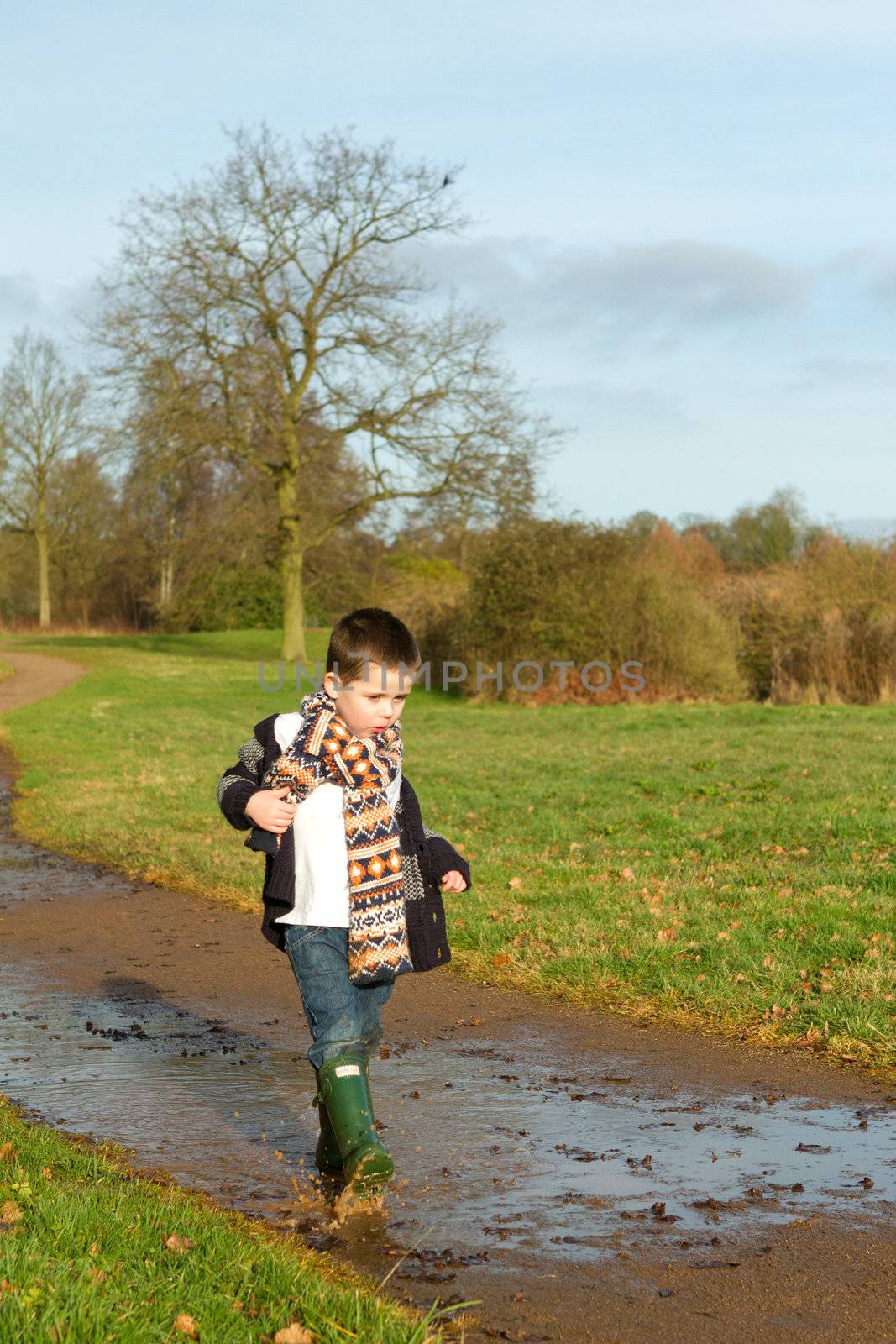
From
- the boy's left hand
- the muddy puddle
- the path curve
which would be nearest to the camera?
the muddy puddle

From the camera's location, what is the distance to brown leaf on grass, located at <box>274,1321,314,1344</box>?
280cm

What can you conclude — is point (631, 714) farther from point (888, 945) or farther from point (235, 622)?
point (235, 622)

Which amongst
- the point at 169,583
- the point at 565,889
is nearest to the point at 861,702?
the point at 565,889

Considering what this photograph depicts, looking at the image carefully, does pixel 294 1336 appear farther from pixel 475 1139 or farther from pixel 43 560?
pixel 43 560

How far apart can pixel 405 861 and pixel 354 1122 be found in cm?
75

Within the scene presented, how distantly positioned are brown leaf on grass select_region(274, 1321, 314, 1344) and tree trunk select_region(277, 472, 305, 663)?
33999 mm

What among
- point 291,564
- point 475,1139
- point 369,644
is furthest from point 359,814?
point 291,564

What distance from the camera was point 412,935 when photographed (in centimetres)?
409

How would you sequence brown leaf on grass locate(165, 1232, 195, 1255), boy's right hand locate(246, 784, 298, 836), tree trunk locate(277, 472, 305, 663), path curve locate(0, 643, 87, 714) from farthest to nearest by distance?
tree trunk locate(277, 472, 305, 663), path curve locate(0, 643, 87, 714), boy's right hand locate(246, 784, 298, 836), brown leaf on grass locate(165, 1232, 195, 1255)

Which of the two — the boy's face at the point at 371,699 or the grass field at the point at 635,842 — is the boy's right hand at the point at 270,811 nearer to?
the boy's face at the point at 371,699

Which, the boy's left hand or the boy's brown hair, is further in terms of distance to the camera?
the boy's left hand

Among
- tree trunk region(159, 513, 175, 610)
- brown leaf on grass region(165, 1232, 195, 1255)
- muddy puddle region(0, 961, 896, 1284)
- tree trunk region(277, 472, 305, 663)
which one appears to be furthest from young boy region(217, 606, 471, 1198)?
tree trunk region(159, 513, 175, 610)

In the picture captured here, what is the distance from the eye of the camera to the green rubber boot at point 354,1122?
375 cm

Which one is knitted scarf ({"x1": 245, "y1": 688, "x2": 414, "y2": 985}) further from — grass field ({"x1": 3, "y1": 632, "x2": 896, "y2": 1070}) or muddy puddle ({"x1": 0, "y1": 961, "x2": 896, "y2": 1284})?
grass field ({"x1": 3, "y1": 632, "x2": 896, "y2": 1070})
